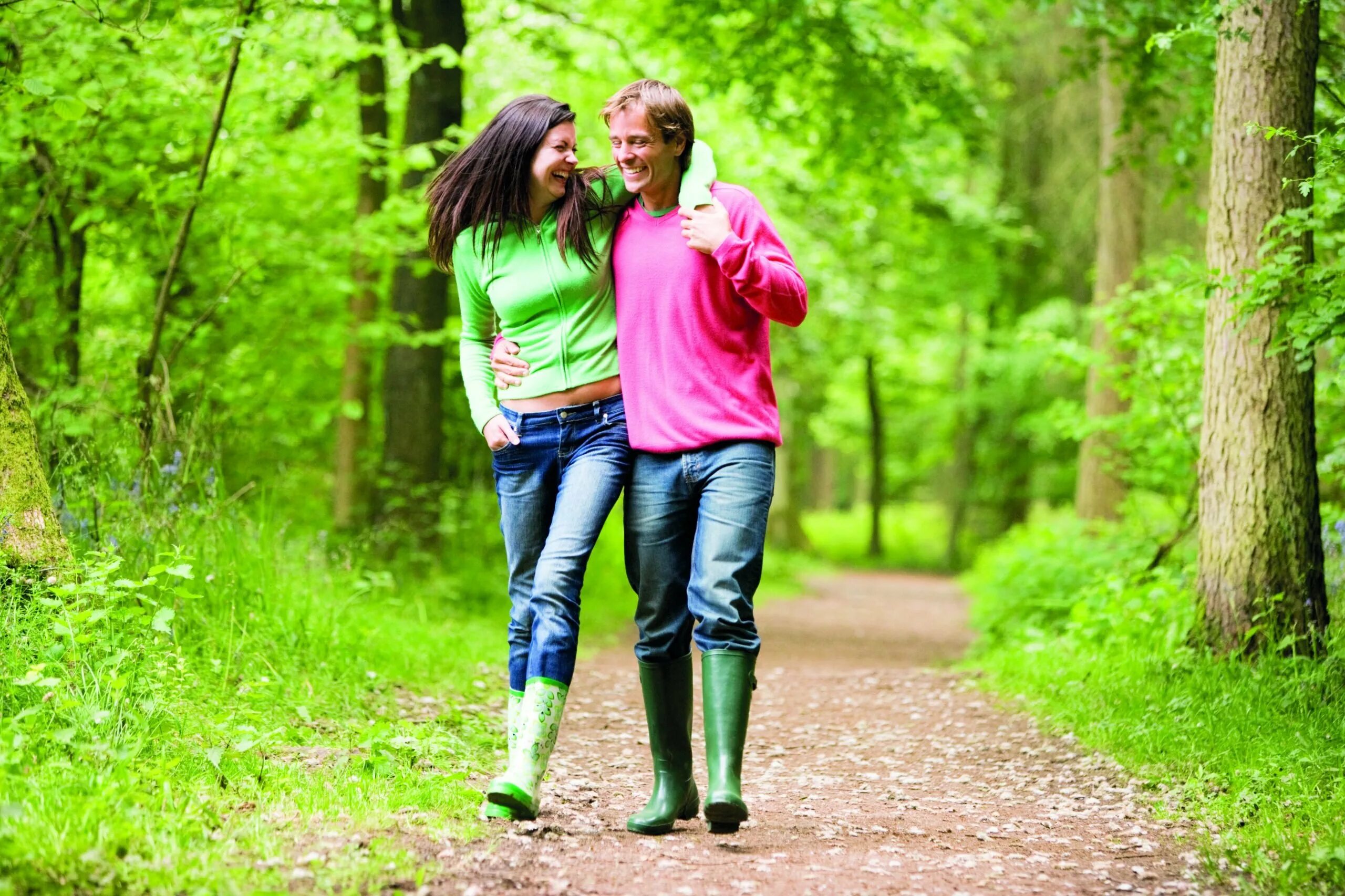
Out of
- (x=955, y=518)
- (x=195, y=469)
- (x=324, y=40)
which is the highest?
(x=324, y=40)

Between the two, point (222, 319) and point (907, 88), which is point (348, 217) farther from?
point (907, 88)

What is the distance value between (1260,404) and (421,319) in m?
5.96

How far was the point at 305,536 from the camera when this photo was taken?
286 inches

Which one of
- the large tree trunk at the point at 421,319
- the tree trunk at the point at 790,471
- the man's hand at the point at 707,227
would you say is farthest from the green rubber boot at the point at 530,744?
the tree trunk at the point at 790,471

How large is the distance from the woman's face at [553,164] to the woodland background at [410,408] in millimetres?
1663

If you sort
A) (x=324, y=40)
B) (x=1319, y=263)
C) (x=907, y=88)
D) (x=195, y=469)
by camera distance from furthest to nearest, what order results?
(x=907, y=88)
(x=324, y=40)
(x=195, y=469)
(x=1319, y=263)

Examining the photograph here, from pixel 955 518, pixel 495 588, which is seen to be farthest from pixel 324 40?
pixel 955 518

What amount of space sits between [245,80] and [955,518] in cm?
2059

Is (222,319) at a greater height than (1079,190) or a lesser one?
lesser

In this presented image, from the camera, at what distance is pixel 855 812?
170 inches

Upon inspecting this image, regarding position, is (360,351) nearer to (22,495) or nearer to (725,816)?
(22,495)

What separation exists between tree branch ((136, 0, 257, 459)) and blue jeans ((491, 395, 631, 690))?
2.56m

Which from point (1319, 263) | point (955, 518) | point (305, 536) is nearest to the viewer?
point (1319, 263)

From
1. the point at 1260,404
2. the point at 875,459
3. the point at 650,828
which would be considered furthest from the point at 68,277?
the point at 875,459
